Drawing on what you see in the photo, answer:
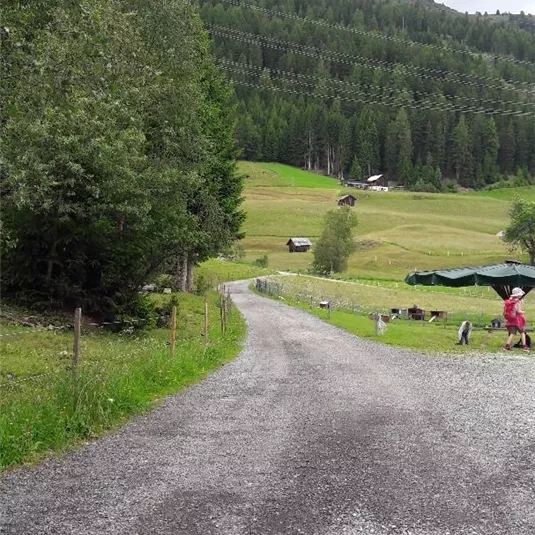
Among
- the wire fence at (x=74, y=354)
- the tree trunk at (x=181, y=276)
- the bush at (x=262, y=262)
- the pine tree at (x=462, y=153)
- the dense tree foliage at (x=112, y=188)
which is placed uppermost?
the pine tree at (x=462, y=153)

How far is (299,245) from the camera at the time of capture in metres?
111

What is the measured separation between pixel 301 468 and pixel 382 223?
12634 cm

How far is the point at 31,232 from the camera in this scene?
20.6m

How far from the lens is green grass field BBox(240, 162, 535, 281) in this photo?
96000 millimetres

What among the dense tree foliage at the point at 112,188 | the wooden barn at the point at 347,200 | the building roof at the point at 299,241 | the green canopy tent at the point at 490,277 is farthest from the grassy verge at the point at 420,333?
the wooden barn at the point at 347,200

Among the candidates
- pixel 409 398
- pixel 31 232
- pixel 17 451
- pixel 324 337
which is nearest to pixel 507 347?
pixel 324 337

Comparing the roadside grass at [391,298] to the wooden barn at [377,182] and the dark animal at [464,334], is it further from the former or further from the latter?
the wooden barn at [377,182]

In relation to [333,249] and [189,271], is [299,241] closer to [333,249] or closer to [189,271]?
[333,249]

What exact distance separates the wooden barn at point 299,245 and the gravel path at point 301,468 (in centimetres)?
9666

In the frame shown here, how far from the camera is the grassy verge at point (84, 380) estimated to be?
8.48 metres

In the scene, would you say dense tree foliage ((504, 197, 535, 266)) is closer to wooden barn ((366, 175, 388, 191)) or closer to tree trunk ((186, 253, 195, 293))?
tree trunk ((186, 253, 195, 293))

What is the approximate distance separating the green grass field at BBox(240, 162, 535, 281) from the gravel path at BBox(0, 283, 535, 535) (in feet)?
228

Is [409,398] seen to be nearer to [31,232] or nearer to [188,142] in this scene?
[31,232]

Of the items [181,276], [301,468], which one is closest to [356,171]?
[181,276]
